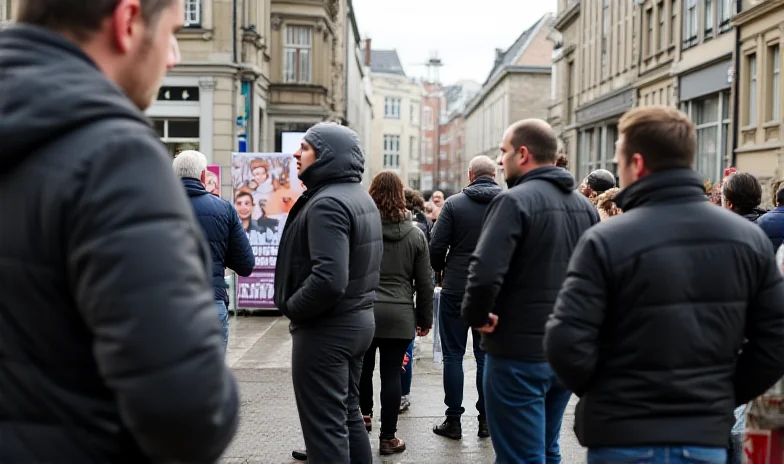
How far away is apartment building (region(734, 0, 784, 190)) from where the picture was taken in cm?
2053

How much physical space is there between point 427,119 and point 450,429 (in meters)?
145

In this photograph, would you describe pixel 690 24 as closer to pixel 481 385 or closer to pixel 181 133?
pixel 181 133

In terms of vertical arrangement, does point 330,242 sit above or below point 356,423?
above

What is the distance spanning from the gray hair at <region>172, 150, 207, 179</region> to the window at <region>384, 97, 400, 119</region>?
376 ft

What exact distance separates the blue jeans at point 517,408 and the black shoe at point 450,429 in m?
2.58

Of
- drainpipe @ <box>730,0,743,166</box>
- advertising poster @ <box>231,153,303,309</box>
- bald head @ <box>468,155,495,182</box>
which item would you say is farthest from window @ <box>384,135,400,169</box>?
bald head @ <box>468,155,495,182</box>

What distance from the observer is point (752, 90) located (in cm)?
2253

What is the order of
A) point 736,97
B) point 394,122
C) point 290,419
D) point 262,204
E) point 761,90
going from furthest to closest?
point 394,122
point 736,97
point 761,90
point 262,204
point 290,419

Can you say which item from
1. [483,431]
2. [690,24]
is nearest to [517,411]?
[483,431]

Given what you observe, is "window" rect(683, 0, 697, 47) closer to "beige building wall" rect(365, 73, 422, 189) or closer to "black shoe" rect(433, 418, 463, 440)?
"black shoe" rect(433, 418, 463, 440)

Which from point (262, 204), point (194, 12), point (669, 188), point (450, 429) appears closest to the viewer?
point (669, 188)

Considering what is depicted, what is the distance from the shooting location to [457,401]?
7.02 metres

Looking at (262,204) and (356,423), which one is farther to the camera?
(262,204)

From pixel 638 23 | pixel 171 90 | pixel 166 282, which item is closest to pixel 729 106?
pixel 638 23
